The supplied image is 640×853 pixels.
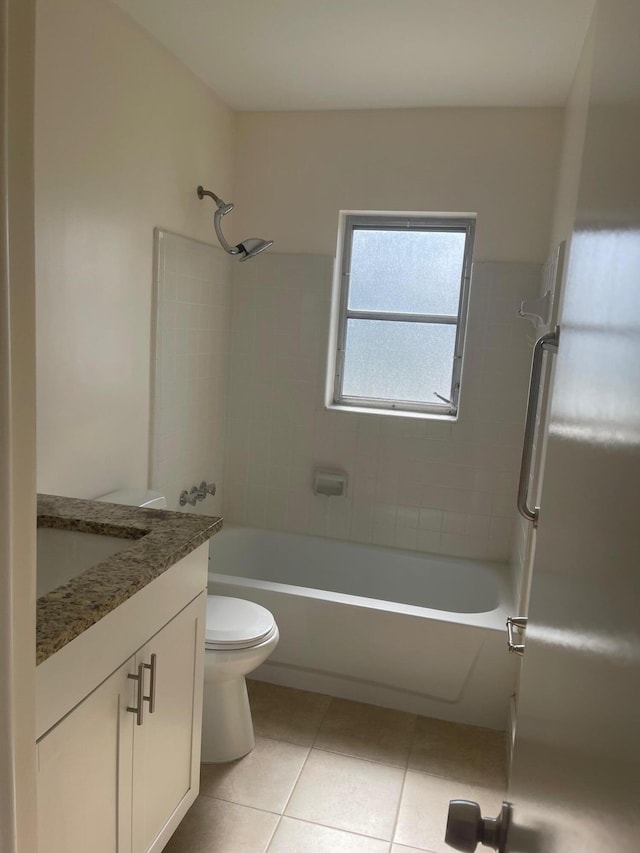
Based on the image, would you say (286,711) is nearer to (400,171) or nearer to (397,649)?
(397,649)

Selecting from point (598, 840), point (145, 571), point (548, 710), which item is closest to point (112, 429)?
point (145, 571)

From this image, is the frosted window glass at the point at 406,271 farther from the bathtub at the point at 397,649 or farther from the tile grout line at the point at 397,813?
the tile grout line at the point at 397,813

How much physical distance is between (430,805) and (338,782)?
31 cm

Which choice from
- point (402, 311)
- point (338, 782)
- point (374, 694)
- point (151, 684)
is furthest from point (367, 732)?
point (402, 311)

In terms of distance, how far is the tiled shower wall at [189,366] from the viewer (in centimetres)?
276

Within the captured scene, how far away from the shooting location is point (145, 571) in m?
1.42

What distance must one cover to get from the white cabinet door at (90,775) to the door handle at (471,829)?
71 cm

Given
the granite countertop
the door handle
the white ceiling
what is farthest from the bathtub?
the white ceiling

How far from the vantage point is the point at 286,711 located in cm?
264

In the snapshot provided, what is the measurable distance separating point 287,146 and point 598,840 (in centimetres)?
329

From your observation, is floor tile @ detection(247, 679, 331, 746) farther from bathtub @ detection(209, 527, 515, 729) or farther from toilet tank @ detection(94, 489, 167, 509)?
toilet tank @ detection(94, 489, 167, 509)

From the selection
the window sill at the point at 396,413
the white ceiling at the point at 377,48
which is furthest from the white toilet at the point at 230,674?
the white ceiling at the point at 377,48

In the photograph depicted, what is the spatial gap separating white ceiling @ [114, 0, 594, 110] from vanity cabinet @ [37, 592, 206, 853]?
1.92 m

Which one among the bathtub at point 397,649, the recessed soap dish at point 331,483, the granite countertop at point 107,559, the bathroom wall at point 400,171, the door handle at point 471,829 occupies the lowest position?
the bathtub at point 397,649
